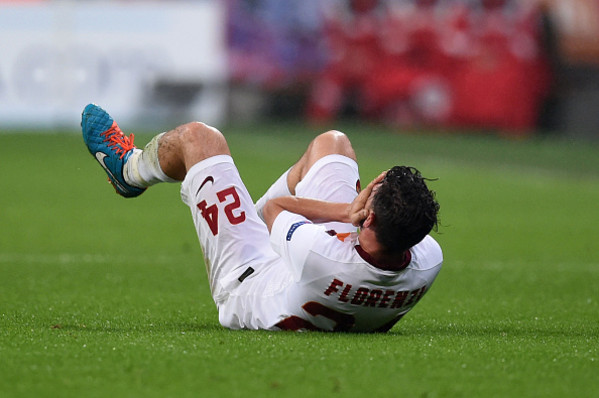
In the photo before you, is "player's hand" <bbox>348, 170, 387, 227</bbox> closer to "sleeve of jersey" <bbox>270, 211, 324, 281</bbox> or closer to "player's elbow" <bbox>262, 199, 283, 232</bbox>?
"sleeve of jersey" <bbox>270, 211, 324, 281</bbox>

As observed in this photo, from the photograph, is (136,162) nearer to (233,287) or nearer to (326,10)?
(233,287)

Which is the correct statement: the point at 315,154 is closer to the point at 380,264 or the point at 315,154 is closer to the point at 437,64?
the point at 380,264

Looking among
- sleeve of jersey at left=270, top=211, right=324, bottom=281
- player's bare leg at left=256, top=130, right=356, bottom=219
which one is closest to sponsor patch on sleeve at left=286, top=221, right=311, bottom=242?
sleeve of jersey at left=270, top=211, right=324, bottom=281

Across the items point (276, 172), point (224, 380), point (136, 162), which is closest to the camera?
point (224, 380)

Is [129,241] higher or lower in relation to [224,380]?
lower

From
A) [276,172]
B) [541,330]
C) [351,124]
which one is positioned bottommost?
[351,124]

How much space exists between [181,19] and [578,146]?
8.41 m

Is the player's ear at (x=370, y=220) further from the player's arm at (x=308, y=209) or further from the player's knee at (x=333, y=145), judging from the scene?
the player's knee at (x=333, y=145)

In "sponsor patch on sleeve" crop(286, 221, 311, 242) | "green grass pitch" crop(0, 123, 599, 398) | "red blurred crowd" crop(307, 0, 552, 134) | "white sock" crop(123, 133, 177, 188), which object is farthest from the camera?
"red blurred crowd" crop(307, 0, 552, 134)

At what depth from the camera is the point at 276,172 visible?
1504 cm

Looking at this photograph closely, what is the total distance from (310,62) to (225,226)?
748 inches

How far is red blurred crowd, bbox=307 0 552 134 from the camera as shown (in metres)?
22.4

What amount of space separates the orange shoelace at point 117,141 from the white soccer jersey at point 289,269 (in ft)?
2.03

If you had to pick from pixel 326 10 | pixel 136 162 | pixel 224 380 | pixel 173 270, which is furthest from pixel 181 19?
pixel 224 380
